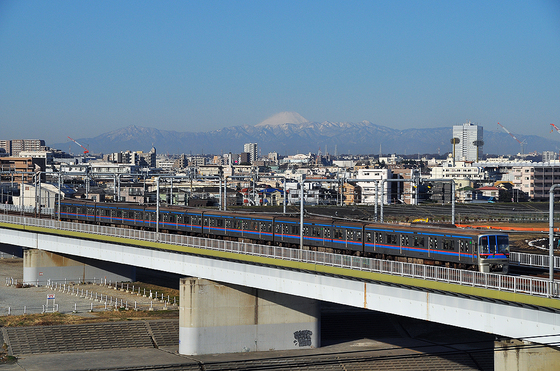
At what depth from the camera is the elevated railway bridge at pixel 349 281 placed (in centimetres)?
3394

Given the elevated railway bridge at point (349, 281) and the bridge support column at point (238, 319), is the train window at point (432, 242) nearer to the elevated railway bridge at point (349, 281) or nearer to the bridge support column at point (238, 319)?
the elevated railway bridge at point (349, 281)

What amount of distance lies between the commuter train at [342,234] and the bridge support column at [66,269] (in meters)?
7.00

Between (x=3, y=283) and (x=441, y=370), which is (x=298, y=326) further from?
(x=3, y=283)

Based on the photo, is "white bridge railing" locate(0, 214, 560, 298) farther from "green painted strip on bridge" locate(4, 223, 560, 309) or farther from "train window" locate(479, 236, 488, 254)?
"train window" locate(479, 236, 488, 254)

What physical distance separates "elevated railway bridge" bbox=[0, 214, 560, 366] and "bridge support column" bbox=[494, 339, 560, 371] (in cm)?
39

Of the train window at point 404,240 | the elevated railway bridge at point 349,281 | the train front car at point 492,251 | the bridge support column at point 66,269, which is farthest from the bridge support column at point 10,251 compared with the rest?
the train front car at point 492,251

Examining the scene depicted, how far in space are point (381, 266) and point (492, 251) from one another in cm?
653

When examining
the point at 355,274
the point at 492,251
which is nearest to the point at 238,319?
the point at 355,274

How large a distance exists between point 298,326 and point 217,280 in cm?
752

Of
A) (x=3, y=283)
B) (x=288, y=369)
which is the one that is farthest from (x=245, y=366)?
(x=3, y=283)

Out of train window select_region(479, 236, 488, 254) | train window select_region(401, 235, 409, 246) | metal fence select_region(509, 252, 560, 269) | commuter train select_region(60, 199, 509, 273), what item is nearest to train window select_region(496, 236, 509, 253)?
commuter train select_region(60, 199, 509, 273)

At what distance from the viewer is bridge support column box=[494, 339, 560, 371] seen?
3309 cm

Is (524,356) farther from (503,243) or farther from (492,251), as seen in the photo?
(503,243)

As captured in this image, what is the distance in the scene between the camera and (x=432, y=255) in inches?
1721
